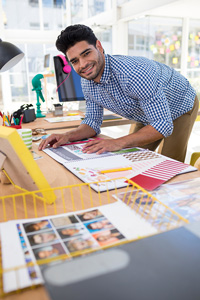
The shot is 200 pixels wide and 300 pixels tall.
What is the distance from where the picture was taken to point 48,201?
0.73 meters

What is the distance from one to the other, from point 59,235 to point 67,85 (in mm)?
1979

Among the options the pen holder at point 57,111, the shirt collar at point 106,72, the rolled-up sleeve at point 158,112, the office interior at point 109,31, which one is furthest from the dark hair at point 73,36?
the office interior at point 109,31

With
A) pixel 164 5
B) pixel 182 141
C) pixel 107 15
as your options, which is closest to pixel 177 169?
pixel 182 141

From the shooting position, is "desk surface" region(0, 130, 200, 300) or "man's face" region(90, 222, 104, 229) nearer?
"man's face" region(90, 222, 104, 229)

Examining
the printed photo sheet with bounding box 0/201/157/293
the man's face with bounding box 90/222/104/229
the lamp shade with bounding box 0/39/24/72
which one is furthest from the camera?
the lamp shade with bounding box 0/39/24/72

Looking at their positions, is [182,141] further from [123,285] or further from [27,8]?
[27,8]

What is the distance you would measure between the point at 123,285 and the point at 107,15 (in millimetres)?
5767

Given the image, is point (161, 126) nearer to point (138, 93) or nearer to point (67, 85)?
point (138, 93)

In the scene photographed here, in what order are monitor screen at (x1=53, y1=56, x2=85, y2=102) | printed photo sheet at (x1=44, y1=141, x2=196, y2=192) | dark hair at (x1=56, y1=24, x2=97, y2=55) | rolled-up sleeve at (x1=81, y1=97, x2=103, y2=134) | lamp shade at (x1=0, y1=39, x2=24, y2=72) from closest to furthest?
printed photo sheet at (x1=44, y1=141, x2=196, y2=192)
dark hair at (x1=56, y1=24, x2=97, y2=55)
rolled-up sleeve at (x1=81, y1=97, x2=103, y2=134)
lamp shade at (x1=0, y1=39, x2=24, y2=72)
monitor screen at (x1=53, y1=56, x2=85, y2=102)

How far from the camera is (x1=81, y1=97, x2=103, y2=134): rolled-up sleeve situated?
158 cm

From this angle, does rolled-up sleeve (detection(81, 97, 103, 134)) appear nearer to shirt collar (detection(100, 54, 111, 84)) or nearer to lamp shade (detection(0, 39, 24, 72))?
shirt collar (detection(100, 54, 111, 84))

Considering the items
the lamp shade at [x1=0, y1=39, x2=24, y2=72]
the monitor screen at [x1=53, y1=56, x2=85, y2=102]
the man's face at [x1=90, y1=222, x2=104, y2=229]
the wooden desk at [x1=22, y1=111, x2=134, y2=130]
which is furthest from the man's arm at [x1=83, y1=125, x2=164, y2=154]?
the monitor screen at [x1=53, y1=56, x2=85, y2=102]

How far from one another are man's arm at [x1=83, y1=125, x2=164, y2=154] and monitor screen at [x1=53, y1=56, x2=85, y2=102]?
1.24 metres

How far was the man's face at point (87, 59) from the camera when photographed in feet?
4.37
